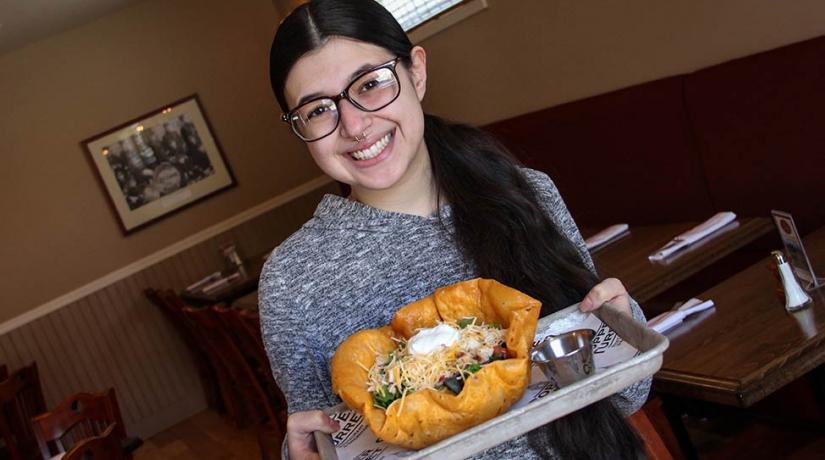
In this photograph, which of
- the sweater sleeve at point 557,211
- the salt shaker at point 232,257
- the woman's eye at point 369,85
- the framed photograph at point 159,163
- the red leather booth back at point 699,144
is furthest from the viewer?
the framed photograph at point 159,163

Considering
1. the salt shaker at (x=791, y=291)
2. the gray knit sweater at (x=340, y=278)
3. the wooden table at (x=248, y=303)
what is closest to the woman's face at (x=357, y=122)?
the gray knit sweater at (x=340, y=278)

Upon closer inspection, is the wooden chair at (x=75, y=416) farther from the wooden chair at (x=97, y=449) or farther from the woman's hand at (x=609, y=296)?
the woman's hand at (x=609, y=296)

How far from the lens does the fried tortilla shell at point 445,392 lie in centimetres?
117

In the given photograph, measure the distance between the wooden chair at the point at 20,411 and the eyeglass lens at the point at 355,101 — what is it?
4.34 m

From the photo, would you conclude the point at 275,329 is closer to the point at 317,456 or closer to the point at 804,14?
the point at 317,456

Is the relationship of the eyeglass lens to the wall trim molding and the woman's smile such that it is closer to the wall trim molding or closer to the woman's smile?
the woman's smile

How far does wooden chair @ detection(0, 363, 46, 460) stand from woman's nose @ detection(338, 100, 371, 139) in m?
4.38

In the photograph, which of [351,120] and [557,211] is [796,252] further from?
[351,120]

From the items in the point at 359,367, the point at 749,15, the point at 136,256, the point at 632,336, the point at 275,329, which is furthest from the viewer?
the point at 136,256

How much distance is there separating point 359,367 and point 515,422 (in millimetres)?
283

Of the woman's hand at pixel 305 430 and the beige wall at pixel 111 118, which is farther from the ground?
the beige wall at pixel 111 118

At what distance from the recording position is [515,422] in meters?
1.15

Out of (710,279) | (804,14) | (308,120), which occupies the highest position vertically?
(308,120)

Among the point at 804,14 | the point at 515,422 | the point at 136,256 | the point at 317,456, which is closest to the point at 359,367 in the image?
the point at 317,456
